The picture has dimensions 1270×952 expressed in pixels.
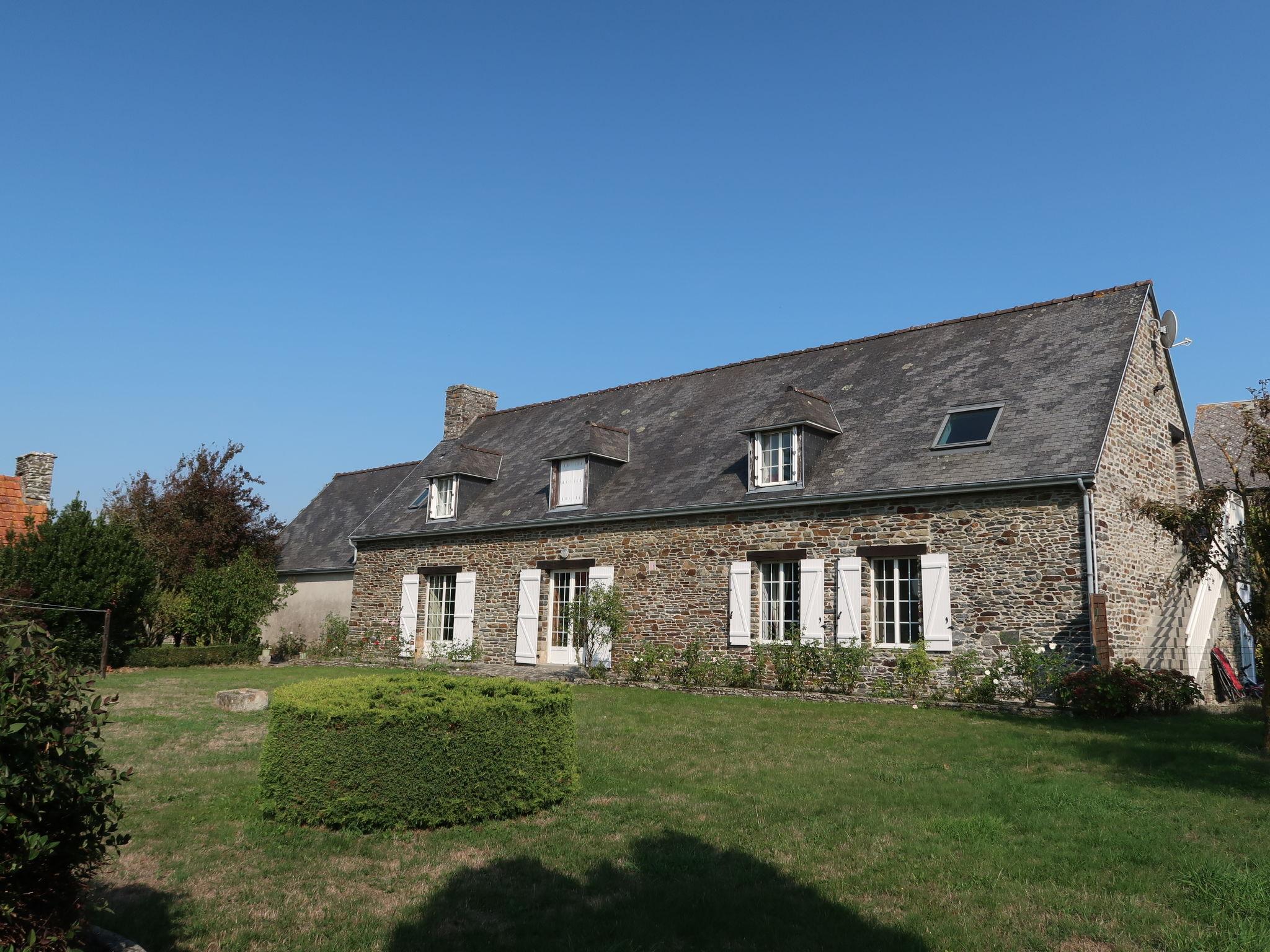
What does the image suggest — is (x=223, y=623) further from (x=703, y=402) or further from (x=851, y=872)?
(x=851, y=872)

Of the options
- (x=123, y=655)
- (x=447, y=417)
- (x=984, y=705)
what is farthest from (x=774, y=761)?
(x=447, y=417)

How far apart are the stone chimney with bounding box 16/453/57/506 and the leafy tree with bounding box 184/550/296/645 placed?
12.2 feet

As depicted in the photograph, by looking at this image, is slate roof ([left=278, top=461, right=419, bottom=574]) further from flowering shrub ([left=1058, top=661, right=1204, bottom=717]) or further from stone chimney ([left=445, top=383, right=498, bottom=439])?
flowering shrub ([left=1058, top=661, right=1204, bottom=717])

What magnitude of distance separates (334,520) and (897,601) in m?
17.3

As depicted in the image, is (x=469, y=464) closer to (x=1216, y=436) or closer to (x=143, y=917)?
(x=143, y=917)

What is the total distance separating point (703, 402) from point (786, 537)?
17.3 feet

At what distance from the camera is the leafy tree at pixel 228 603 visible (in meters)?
22.2

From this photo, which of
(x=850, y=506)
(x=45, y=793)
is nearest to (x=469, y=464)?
(x=850, y=506)

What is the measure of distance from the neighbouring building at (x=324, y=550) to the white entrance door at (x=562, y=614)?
278 inches

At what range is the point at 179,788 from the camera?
738cm

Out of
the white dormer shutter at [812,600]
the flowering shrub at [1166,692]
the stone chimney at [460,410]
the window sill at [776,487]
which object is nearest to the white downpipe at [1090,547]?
the flowering shrub at [1166,692]

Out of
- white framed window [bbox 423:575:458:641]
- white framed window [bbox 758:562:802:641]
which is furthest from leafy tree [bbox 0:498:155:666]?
white framed window [bbox 758:562:802:641]

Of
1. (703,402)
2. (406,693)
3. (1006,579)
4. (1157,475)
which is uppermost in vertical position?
(703,402)

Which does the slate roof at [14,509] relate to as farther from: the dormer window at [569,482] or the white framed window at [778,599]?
the white framed window at [778,599]
